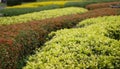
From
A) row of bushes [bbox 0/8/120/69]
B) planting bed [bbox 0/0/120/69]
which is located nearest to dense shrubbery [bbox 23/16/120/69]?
planting bed [bbox 0/0/120/69]

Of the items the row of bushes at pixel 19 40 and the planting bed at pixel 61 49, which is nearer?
the planting bed at pixel 61 49

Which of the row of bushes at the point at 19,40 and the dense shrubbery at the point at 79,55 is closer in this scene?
the dense shrubbery at the point at 79,55

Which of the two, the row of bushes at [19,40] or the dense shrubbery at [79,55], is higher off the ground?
the dense shrubbery at [79,55]

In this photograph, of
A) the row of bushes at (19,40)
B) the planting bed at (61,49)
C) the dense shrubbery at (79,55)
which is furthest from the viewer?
the row of bushes at (19,40)

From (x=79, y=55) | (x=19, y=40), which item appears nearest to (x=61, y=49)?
(x=79, y=55)

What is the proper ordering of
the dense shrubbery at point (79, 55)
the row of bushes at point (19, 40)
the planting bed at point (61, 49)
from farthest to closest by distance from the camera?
the row of bushes at point (19, 40) → the planting bed at point (61, 49) → the dense shrubbery at point (79, 55)

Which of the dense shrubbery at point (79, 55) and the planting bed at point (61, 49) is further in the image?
the planting bed at point (61, 49)

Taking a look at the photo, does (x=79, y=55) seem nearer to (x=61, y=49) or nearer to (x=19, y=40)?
(x=61, y=49)

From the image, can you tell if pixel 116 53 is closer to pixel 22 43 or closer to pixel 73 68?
pixel 73 68

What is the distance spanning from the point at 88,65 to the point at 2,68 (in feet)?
7.56

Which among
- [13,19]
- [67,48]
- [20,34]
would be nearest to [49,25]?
[20,34]

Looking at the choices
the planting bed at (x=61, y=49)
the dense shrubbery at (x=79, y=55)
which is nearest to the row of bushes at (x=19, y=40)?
the planting bed at (x=61, y=49)

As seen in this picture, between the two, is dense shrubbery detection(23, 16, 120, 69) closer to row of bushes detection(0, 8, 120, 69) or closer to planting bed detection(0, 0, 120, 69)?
planting bed detection(0, 0, 120, 69)

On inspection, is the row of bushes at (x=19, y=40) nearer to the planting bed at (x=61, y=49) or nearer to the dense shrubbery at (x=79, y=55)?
the planting bed at (x=61, y=49)
